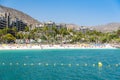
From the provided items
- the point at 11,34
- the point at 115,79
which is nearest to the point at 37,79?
the point at 115,79

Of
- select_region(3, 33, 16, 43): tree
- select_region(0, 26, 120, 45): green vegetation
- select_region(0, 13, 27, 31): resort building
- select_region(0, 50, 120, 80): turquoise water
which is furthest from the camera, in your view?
select_region(0, 13, 27, 31): resort building

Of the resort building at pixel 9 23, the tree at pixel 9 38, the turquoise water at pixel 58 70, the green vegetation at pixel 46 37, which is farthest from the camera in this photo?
the resort building at pixel 9 23

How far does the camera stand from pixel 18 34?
143m

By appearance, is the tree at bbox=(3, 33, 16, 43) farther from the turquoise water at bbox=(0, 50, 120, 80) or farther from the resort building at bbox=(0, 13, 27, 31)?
the turquoise water at bbox=(0, 50, 120, 80)

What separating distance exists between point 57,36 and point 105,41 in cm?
2862

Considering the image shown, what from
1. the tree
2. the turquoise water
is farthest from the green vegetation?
the turquoise water

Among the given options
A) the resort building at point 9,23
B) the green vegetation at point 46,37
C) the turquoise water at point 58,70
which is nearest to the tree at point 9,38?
the green vegetation at point 46,37

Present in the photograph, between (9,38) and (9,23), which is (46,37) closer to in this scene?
(9,38)

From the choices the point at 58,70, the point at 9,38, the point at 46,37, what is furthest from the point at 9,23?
the point at 58,70

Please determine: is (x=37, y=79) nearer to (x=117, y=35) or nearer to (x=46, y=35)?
(x=46, y=35)

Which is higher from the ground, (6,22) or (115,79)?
(6,22)

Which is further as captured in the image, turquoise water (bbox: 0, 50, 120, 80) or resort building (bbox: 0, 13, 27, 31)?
resort building (bbox: 0, 13, 27, 31)

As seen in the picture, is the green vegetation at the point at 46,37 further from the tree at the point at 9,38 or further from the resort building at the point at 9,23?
the resort building at the point at 9,23

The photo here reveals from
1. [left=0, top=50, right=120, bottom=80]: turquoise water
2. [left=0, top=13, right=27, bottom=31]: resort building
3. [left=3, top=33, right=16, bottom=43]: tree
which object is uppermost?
[left=0, top=13, right=27, bottom=31]: resort building
